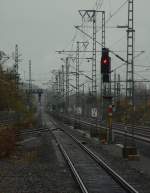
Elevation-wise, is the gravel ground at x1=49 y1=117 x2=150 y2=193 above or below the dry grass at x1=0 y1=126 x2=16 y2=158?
below

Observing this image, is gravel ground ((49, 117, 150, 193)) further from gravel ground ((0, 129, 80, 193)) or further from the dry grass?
the dry grass

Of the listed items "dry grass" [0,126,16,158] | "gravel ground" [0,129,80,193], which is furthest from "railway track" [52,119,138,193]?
"dry grass" [0,126,16,158]

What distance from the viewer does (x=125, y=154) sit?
2775cm

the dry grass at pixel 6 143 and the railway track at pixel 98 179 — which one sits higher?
the dry grass at pixel 6 143

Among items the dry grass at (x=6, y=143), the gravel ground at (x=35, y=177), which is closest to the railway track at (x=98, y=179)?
the gravel ground at (x=35, y=177)

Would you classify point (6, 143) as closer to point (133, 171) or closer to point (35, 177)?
point (133, 171)

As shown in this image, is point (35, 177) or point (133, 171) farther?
point (133, 171)

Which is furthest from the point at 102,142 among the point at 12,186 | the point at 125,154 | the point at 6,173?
the point at 12,186

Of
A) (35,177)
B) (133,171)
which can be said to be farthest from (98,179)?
(133,171)

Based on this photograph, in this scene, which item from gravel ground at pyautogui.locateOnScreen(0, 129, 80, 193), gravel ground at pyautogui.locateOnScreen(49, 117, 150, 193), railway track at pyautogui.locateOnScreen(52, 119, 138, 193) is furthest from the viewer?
gravel ground at pyautogui.locateOnScreen(49, 117, 150, 193)

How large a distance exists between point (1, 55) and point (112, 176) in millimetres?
43980

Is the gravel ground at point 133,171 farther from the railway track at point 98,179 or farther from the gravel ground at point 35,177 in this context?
the gravel ground at point 35,177

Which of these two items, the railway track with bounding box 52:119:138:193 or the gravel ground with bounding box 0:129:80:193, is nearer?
the railway track with bounding box 52:119:138:193

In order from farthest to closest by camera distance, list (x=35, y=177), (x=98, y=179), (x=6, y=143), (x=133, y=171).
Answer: (x=6, y=143), (x=133, y=171), (x=35, y=177), (x=98, y=179)
